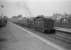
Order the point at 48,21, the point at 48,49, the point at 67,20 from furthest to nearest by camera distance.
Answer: the point at 67,20
the point at 48,21
the point at 48,49

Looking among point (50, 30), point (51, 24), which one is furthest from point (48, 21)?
point (50, 30)

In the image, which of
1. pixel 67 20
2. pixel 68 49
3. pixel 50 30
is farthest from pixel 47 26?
pixel 67 20

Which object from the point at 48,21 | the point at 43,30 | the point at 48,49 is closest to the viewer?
the point at 48,49

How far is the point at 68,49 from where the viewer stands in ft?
18.4

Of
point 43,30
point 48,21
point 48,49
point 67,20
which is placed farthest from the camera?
point 67,20

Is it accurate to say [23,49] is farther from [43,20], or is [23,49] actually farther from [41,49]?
[43,20]

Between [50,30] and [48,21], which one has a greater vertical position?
[48,21]

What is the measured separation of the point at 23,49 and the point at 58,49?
2238 mm

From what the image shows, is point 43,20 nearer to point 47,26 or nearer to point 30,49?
point 47,26

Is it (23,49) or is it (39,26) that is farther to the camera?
(39,26)

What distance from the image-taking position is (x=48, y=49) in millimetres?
5562

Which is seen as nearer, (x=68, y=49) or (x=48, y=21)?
(x=68, y=49)

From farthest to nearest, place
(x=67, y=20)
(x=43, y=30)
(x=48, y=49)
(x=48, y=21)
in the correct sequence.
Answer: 1. (x=67, y=20)
2. (x=48, y=21)
3. (x=43, y=30)
4. (x=48, y=49)

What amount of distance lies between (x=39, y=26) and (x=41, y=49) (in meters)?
8.93
